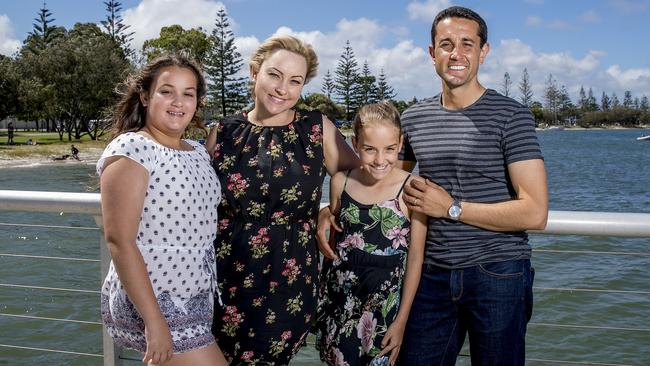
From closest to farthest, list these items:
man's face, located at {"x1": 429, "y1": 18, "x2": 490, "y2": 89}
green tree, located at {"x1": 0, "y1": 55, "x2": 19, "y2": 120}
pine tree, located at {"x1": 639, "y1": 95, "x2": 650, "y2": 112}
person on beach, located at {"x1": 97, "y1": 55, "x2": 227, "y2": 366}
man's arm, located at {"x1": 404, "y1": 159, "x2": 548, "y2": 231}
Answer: person on beach, located at {"x1": 97, "y1": 55, "x2": 227, "y2": 366}
man's arm, located at {"x1": 404, "y1": 159, "x2": 548, "y2": 231}
man's face, located at {"x1": 429, "y1": 18, "x2": 490, "y2": 89}
green tree, located at {"x1": 0, "y1": 55, "x2": 19, "y2": 120}
pine tree, located at {"x1": 639, "y1": 95, "x2": 650, "y2": 112}

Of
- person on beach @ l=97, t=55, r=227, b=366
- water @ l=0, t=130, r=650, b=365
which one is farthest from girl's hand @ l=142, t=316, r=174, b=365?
water @ l=0, t=130, r=650, b=365

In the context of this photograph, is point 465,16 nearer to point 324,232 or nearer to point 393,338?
point 324,232

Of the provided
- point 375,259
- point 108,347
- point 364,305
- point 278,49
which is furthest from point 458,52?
point 108,347

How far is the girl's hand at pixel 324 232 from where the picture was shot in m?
2.14

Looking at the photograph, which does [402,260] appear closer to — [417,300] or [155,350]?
[417,300]

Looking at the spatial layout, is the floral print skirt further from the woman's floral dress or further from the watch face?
the watch face

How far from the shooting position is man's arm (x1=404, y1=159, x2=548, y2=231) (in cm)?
189

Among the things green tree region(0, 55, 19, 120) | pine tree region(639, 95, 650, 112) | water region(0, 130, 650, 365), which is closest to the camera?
water region(0, 130, 650, 365)

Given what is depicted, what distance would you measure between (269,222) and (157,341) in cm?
52

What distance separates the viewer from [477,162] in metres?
1.97

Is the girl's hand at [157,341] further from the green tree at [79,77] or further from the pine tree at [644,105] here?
the pine tree at [644,105]

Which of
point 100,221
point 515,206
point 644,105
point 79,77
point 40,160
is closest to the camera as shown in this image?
point 515,206

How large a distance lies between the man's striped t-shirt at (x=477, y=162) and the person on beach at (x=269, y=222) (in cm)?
40

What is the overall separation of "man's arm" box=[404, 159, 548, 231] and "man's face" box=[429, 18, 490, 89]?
1.05ft
